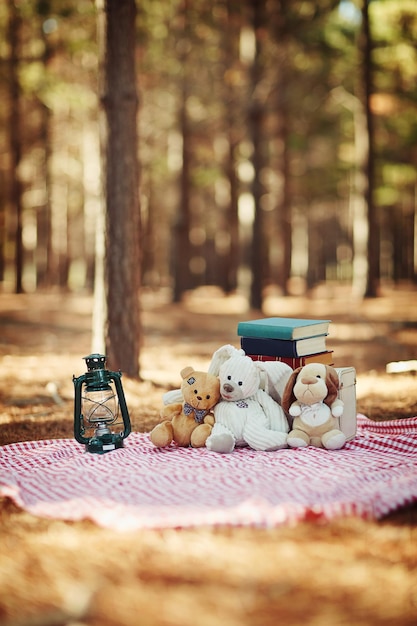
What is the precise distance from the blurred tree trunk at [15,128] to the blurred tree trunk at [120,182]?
11255 mm

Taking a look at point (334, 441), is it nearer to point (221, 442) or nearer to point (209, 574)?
point (221, 442)

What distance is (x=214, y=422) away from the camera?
4.33m

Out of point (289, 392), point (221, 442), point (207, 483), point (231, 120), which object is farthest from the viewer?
point (231, 120)

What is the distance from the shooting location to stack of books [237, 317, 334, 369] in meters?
4.59

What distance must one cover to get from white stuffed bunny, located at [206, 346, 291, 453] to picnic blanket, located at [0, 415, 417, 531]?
0.09m

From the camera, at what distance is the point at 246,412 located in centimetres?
425

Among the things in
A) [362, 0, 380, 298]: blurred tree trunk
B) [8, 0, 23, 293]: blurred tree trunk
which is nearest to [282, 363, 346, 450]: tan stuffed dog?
[362, 0, 380, 298]: blurred tree trunk

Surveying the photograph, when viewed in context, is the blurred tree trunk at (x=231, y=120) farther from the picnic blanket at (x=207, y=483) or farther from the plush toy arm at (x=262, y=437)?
the picnic blanket at (x=207, y=483)

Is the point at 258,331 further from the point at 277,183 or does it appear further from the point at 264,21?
the point at 277,183

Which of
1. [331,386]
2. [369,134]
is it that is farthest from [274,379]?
[369,134]

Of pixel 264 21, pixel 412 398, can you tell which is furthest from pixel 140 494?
pixel 264 21

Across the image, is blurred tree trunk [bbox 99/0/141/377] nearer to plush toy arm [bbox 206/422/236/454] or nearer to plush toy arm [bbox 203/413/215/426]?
plush toy arm [bbox 203/413/215/426]

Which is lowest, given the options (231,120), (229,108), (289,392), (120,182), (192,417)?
(192,417)

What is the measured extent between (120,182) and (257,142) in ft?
25.6
